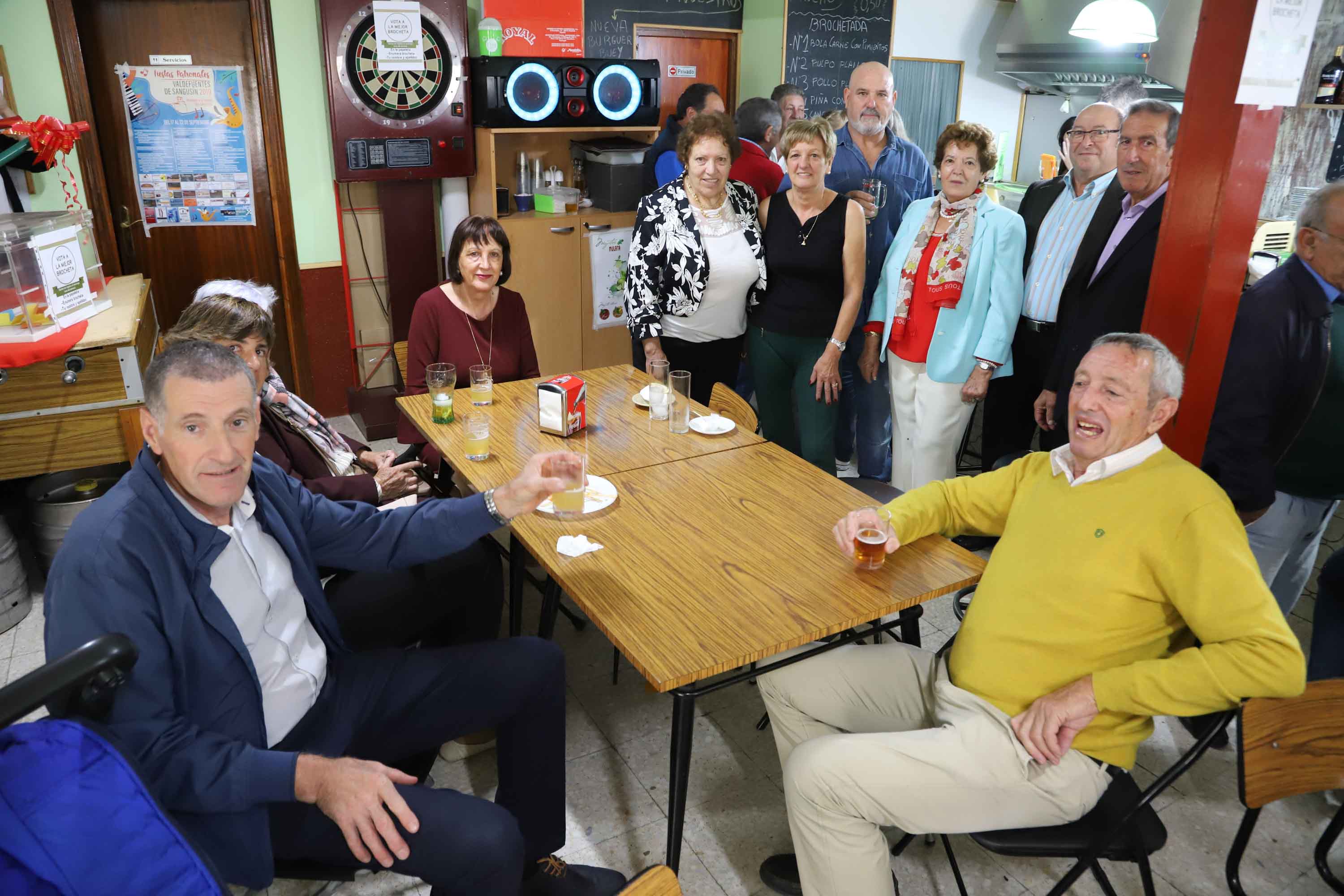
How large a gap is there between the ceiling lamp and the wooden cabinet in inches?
98.8

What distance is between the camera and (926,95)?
21.9 ft

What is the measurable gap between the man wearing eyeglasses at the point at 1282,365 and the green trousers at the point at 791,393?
1455 millimetres

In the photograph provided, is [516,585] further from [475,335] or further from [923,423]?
[923,423]

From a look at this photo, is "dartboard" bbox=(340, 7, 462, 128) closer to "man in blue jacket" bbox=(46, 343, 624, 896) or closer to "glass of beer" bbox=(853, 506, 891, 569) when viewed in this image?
"man in blue jacket" bbox=(46, 343, 624, 896)

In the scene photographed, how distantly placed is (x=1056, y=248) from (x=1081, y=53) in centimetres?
374

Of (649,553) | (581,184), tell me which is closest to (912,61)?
(581,184)

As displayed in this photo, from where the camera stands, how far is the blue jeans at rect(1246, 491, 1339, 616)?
8.40 feet

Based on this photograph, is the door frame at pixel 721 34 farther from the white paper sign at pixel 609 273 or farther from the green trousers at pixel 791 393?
the green trousers at pixel 791 393

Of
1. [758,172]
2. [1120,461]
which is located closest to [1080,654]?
[1120,461]

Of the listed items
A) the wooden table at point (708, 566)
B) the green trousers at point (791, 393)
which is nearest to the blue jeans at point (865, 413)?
the green trousers at point (791, 393)

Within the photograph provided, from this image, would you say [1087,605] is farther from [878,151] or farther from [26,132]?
[26,132]

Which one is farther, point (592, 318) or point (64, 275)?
point (592, 318)

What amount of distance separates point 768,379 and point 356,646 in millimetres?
1981

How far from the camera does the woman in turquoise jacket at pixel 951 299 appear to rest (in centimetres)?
313
